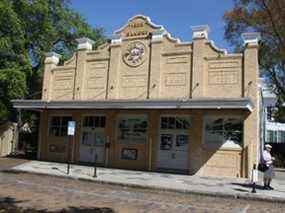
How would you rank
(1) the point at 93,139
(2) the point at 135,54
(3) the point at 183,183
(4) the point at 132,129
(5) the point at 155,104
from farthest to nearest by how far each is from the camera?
(1) the point at 93,139
(2) the point at 135,54
(4) the point at 132,129
(5) the point at 155,104
(3) the point at 183,183

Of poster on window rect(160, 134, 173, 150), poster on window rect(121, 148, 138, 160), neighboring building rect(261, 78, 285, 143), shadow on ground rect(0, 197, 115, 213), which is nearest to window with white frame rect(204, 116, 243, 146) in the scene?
poster on window rect(160, 134, 173, 150)

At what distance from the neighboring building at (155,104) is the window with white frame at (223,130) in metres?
0.05

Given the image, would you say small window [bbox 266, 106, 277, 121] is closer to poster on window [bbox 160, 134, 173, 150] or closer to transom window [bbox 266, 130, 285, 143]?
transom window [bbox 266, 130, 285, 143]

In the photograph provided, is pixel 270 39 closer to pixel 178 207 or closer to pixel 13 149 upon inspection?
pixel 13 149

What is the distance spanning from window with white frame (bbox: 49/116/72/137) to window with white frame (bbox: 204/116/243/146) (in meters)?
9.37

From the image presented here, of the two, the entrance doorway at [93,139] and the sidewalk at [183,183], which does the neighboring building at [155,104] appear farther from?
the sidewalk at [183,183]

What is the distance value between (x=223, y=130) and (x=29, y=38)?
1798 cm

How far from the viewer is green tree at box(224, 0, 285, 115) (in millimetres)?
30862

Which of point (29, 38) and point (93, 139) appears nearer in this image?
point (93, 139)

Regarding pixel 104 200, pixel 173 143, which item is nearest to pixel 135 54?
pixel 173 143

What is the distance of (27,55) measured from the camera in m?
30.4

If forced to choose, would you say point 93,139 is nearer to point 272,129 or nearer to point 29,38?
point 29,38

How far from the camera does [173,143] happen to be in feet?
74.4

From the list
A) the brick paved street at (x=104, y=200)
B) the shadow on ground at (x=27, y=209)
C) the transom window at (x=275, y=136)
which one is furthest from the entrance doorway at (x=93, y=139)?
the transom window at (x=275, y=136)
